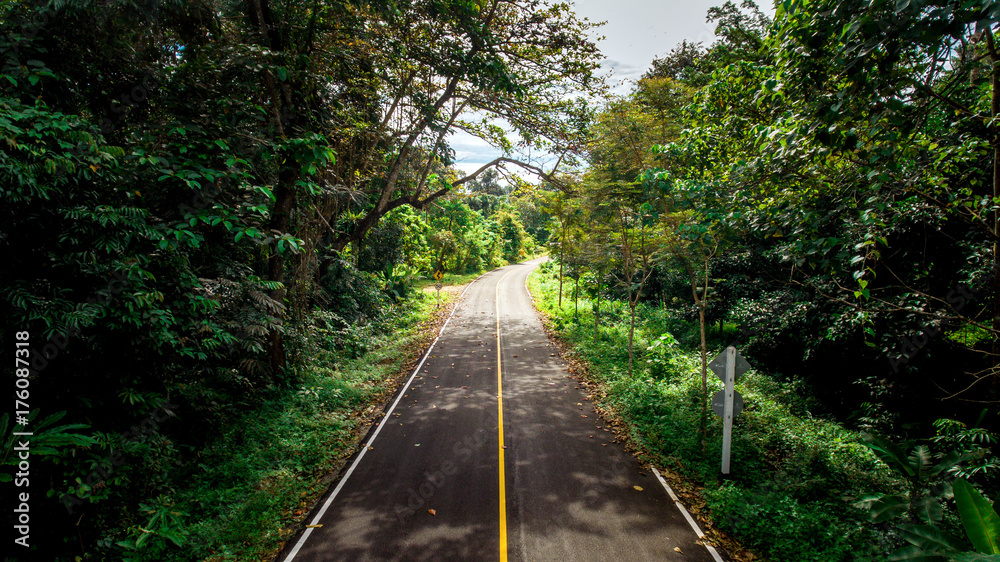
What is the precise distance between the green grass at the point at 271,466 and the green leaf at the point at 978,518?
7266mm

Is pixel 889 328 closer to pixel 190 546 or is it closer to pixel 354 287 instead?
pixel 190 546

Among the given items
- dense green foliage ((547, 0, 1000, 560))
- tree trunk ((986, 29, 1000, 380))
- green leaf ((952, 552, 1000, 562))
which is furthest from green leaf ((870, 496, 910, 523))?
A: tree trunk ((986, 29, 1000, 380))

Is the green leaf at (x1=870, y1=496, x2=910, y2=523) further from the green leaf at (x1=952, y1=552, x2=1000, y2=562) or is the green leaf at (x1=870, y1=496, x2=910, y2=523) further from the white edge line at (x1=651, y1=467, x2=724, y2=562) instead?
the white edge line at (x1=651, y1=467, x2=724, y2=562)

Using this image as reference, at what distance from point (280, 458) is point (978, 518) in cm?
898

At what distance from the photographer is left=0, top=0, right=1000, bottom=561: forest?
409 centimetres

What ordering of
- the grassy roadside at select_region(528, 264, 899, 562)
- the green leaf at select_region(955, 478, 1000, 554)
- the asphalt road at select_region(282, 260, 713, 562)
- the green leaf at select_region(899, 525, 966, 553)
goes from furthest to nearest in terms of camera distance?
the asphalt road at select_region(282, 260, 713, 562)
the grassy roadside at select_region(528, 264, 899, 562)
the green leaf at select_region(899, 525, 966, 553)
the green leaf at select_region(955, 478, 1000, 554)

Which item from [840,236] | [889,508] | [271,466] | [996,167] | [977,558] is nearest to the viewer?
[977,558]

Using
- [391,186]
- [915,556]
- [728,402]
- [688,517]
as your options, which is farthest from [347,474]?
[391,186]

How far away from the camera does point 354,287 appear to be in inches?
631

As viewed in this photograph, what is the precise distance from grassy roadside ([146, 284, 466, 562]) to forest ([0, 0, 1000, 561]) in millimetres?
52

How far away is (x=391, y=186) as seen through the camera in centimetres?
1313

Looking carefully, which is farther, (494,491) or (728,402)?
(728,402)

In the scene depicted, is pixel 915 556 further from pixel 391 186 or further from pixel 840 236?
pixel 391 186

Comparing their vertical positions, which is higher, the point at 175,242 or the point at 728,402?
the point at 175,242
